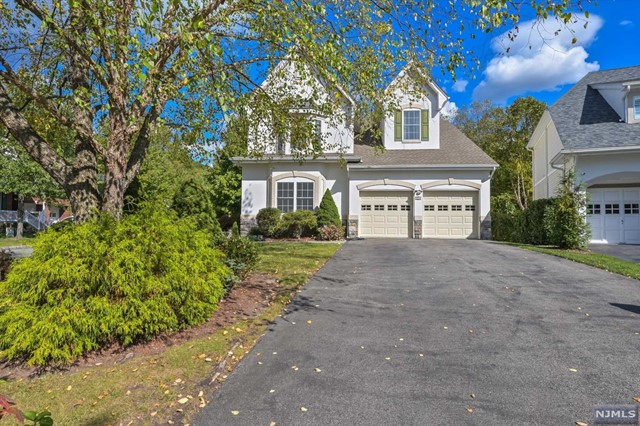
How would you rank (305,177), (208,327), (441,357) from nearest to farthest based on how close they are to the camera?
(441,357) → (208,327) → (305,177)

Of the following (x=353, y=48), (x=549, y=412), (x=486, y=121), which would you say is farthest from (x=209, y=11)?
(x=486, y=121)

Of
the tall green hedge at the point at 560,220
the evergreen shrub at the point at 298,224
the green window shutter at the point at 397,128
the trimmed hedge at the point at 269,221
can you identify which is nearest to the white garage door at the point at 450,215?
the tall green hedge at the point at 560,220

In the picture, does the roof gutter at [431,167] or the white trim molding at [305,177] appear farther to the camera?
the white trim molding at [305,177]

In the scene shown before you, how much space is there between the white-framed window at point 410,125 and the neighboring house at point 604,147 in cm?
607

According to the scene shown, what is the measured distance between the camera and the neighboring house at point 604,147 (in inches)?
589

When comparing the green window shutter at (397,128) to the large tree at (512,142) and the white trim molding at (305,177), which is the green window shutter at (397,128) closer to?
the white trim molding at (305,177)

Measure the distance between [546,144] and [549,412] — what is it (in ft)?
66.3

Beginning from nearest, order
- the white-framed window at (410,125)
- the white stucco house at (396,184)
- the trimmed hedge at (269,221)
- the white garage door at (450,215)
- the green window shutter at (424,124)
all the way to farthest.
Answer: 1. the trimmed hedge at (269,221)
2. the white stucco house at (396,184)
3. the white garage door at (450,215)
4. the green window shutter at (424,124)
5. the white-framed window at (410,125)

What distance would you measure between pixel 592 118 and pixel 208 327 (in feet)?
61.5

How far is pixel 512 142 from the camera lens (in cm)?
2838

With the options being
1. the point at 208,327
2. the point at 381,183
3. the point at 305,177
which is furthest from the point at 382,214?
the point at 208,327

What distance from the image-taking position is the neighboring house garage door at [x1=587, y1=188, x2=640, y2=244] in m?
16.5

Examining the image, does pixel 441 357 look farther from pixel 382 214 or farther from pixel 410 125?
pixel 410 125

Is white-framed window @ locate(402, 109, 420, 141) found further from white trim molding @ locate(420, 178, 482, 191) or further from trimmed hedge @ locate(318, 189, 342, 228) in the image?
trimmed hedge @ locate(318, 189, 342, 228)
